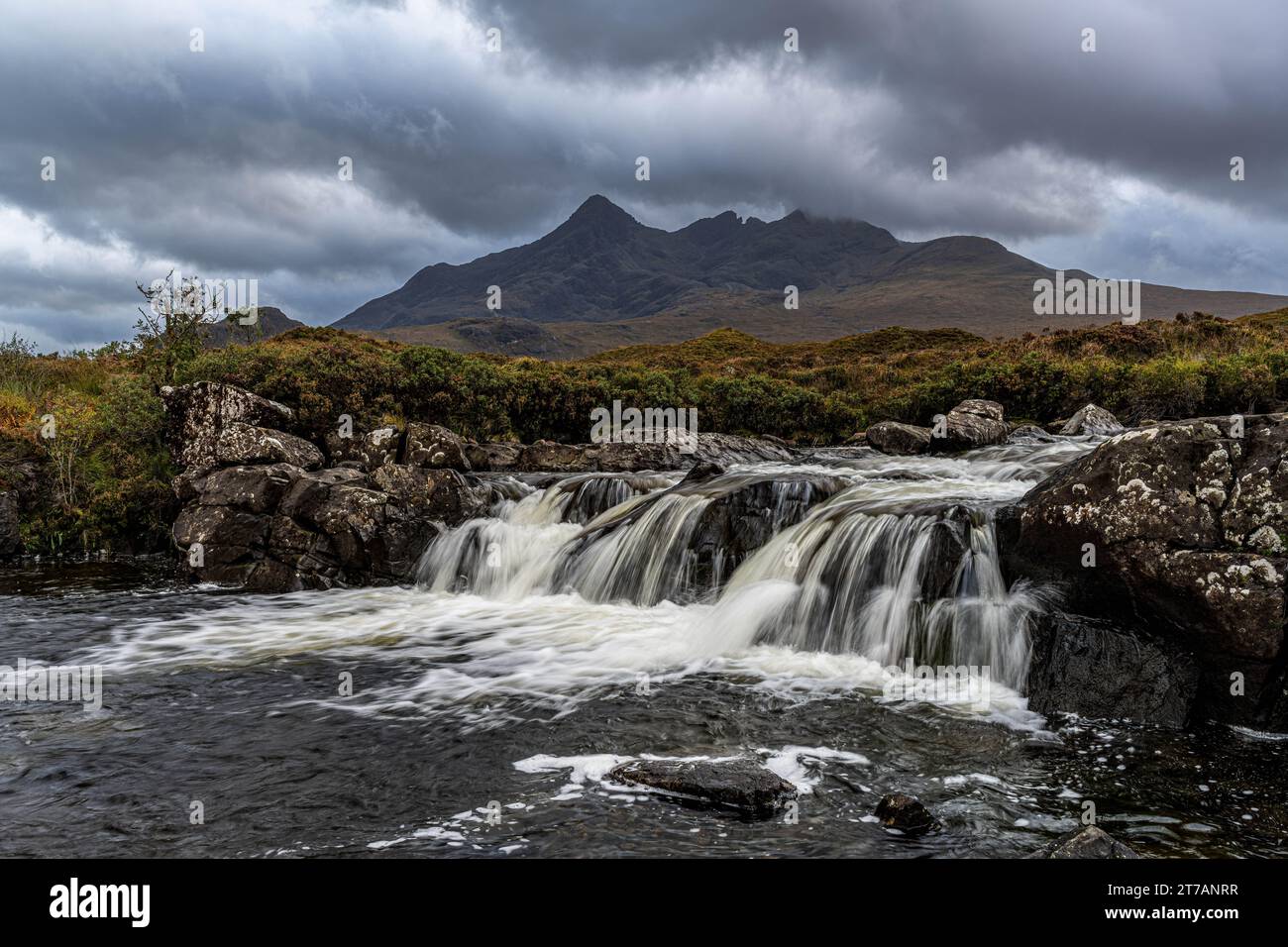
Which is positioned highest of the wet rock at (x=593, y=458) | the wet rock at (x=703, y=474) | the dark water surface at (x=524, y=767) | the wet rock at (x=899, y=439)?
the wet rock at (x=899, y=439)

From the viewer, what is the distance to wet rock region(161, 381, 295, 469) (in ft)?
51.9

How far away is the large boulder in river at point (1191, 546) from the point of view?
22.4 feet

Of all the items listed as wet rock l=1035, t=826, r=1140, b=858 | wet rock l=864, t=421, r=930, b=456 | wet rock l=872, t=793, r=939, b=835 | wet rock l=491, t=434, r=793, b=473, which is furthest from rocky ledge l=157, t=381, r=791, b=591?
wet rock l=1035, t=826, r=1140, b=858

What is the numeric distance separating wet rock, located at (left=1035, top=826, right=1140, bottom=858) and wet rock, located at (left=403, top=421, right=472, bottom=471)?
14.2 metres

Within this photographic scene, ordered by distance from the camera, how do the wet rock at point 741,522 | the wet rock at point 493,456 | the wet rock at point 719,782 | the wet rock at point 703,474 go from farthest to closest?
the wet rock at point 493,456, the wet rock at point 703,474, the wet rock at point 741,522, the wet rock at point 719,782

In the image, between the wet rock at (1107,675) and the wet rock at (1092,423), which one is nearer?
the wet rock at (1107,675)

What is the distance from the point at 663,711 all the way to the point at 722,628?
2997 millimetres

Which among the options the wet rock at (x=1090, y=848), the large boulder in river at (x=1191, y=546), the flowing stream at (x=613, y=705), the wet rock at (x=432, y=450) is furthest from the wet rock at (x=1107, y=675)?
the wet rock at (x=432, y=450)

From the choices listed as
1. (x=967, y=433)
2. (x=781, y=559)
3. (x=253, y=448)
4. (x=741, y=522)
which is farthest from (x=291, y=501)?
(x=967, y=433)

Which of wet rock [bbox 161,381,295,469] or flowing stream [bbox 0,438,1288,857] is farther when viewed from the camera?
wet rock [bbox 161,381,295,469]

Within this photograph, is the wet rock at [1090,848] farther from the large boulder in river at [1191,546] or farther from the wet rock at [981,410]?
the wet rock at [981,410]

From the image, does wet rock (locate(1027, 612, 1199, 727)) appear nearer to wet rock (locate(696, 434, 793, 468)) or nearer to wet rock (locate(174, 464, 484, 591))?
wet rock (locate(174, 464, 484, 591))

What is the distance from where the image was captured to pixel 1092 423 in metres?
22.9

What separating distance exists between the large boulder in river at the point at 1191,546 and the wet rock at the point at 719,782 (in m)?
4.00
